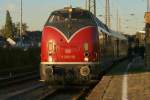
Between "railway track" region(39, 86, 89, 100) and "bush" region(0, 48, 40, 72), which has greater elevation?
"bush" region(0, 48, 40, 72)

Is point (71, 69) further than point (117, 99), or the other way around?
point (71, 69)

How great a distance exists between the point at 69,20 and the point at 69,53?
143 centimetres

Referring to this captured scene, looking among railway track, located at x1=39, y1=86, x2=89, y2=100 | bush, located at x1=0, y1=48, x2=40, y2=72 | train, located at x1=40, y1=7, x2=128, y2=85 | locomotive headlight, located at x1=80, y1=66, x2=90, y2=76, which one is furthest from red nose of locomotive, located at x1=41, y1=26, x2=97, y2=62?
bush, located at x1=0, y1=48, x2=40, y2=72

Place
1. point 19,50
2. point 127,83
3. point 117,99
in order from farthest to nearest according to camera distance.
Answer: point 19,50
point 127,83
point 117,99

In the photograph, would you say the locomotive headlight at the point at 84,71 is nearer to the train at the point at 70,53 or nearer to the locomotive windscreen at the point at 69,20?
the train at the point at 70,53

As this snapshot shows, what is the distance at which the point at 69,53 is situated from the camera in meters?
20.6

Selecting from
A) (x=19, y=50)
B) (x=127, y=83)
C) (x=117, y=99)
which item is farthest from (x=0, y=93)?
(x=19, y=50)

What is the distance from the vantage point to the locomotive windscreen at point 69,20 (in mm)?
20797

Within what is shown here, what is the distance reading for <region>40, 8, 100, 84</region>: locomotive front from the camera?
66.6 feet

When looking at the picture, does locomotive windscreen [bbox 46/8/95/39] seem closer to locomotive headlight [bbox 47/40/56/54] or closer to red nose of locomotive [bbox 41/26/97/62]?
red nose of locomotive [bbox 41/26/97/62]

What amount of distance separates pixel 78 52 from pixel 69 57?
0.42 m

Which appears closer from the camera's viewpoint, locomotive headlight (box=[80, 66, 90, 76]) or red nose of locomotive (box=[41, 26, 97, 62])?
locomotive headlight (box=[80, 66, 90, 76])

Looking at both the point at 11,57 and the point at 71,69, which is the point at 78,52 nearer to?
the point at 71,69

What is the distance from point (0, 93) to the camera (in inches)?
820
